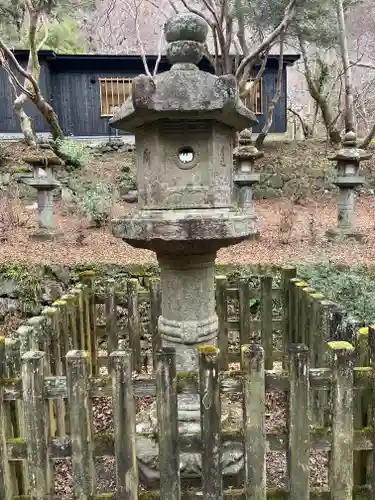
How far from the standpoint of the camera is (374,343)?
278cm

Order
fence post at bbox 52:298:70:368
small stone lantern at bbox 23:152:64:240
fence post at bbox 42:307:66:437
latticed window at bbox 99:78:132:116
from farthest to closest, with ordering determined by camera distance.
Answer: latticed window at bbox 99:78:132:116 → small stone lantern at bbox 23:152:64:240 → fence post at bbox 52:298:70:368 → fence post at bbox 42:307:66:437

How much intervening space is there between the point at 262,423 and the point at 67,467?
6.71 feet

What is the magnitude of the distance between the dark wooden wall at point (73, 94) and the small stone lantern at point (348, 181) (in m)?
9.06

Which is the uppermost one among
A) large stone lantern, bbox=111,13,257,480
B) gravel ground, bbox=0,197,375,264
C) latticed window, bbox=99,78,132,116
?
latticed window, bbox=99,78,132,116

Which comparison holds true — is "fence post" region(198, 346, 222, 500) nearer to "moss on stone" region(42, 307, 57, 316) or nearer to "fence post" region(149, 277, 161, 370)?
"moss on stone" region(42, 307, 57, 316)

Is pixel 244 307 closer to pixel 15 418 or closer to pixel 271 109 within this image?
pixel 15 418

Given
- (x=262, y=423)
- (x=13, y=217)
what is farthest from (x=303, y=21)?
(x=262, y=423)

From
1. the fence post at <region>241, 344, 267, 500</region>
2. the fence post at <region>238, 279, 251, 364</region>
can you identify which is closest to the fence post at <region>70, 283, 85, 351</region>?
the fence post at <region>238, 279, 251, 364</region>

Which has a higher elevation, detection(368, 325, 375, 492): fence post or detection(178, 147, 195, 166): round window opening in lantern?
detection(178, 147, 195, 166): round window opening in lantern

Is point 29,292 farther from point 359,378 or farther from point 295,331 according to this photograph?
point 359,378

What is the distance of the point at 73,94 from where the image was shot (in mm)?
16656

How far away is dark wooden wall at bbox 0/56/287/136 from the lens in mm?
16109

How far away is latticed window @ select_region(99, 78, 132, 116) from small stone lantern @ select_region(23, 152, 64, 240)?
8.31 metres

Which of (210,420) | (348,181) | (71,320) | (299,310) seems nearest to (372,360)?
(210,420)
